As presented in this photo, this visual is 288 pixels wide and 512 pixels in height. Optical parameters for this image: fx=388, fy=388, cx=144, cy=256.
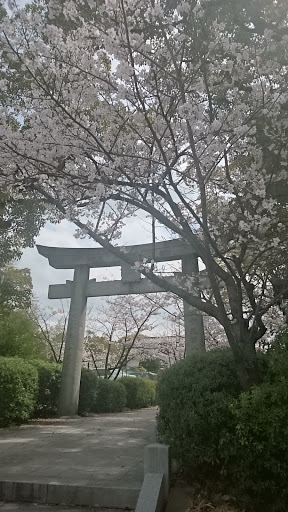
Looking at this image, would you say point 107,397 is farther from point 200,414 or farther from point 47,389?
point 200,414

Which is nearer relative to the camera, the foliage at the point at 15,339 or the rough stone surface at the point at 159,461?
the rough stone surface at the point at 159,461

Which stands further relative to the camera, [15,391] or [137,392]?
[137,392]

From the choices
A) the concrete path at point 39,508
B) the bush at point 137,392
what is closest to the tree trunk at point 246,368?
the concrete path at point 39,508

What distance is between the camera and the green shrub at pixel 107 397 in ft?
45.4

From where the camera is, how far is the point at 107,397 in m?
14.1

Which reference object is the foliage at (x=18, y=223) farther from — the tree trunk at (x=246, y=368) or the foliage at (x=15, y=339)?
the tree trunk at (x=246, y=368)

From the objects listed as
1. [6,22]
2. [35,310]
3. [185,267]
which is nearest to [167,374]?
[6,22]

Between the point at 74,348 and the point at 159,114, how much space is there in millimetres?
8606

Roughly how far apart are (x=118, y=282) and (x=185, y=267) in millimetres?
2312

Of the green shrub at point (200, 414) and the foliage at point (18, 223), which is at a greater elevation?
the foliage at point (18, 223)

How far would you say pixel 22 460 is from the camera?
5.34 metres

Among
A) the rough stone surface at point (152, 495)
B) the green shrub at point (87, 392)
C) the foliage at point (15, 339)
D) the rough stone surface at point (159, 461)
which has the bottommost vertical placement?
the rough stone surface at point (152, 495)

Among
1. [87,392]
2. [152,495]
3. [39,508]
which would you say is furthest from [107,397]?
[152,495]

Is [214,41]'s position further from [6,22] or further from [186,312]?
[186,312]
